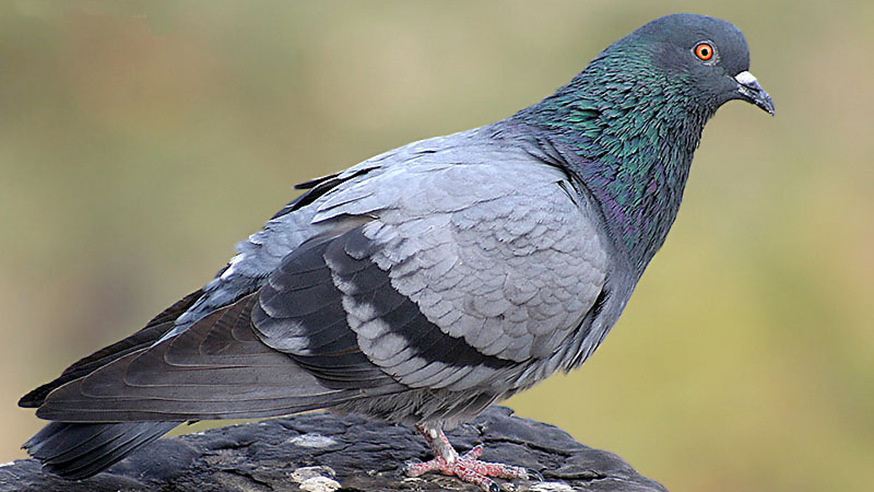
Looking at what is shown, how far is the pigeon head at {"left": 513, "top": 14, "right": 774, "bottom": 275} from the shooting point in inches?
146

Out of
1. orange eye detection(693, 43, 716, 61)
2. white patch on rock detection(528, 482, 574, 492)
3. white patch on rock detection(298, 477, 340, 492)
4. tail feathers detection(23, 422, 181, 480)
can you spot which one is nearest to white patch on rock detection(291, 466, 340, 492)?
white patch on rock detection(298, 477, 340, 492)

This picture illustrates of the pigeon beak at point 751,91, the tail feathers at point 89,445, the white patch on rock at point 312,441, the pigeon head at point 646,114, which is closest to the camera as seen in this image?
the tail feathers at point 89,445

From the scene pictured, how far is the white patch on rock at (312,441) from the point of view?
4.20 m

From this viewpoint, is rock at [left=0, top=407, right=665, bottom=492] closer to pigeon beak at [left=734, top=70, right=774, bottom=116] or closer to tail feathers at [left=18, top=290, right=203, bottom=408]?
tail feathers at [left=18, top=290, right=203, bottom=408]

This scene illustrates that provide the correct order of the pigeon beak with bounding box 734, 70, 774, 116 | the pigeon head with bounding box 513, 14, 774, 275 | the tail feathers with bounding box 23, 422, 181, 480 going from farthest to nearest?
the pigeon beak with bounding box 734, 70, 774, 116
the pigeon head with bounding box 513, 14, 774, 275
the tail feathers with bounding box 23, 422, 181, 480

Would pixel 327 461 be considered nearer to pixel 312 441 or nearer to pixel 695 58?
pixel 312 441

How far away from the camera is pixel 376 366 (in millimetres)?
3369

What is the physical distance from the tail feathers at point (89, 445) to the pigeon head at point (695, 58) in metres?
2.20

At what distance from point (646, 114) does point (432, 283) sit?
1096 millimetres

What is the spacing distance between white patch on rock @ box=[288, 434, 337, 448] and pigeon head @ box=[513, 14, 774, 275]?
1.51 meters

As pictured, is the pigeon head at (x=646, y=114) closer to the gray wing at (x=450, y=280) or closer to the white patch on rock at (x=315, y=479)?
the gray wing at (x=450, y=280)

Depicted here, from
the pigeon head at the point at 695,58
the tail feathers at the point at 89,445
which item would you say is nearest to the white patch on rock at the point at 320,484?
the tail feathers at the point at 89,445

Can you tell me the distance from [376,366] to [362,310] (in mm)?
199

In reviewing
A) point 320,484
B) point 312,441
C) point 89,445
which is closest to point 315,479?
point 320,484
